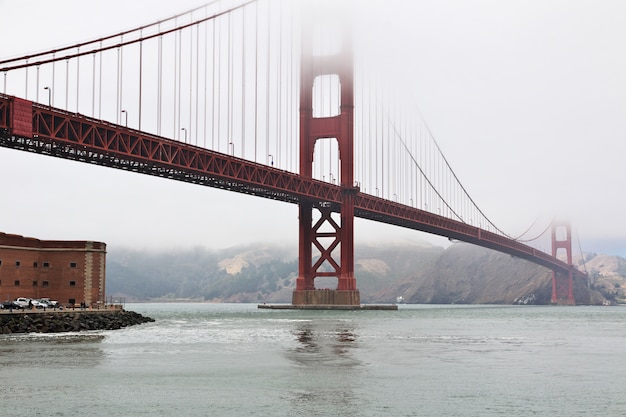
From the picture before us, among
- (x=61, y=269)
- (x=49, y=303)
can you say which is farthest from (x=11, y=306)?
(x=61, y=269)

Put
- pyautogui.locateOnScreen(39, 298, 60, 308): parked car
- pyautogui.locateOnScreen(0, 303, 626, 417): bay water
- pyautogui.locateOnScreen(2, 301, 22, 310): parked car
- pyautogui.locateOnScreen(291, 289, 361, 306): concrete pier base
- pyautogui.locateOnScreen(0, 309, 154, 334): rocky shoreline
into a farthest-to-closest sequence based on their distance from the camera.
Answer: pyautogui.locateOnScreen(291, 289, 361, 306): concrete pier base, pyautogui.locateOnScreen(39, 298, 60, 308): parked car, pyautogui.locateOnScreen(2, 301, 22, 310): parked car, pyautogui.locateOnScreen(0, 309, 154, 334): rocky shoreline, pyautogui.locateOnScreen(0, 303, 626, 417): bay water

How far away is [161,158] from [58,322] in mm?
17104

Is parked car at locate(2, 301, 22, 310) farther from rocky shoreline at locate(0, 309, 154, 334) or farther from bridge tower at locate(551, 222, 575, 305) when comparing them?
bridge tower at locate(551, 222, 575, 305)

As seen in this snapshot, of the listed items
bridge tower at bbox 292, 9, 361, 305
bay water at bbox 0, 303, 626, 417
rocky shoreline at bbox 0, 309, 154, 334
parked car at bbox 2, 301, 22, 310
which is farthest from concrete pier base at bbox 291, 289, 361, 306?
Answer: bay water at bbox 0, 303, 626, 417

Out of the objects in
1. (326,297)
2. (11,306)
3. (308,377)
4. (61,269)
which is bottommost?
(308,377)

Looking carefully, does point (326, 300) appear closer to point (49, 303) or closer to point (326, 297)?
point (326, 297)

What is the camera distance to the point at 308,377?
85.9 feet

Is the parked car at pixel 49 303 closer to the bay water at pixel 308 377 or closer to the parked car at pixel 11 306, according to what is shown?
the parked car at pixel 11 306

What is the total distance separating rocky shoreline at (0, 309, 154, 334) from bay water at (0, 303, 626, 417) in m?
4.96

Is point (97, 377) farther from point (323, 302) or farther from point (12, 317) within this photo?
point (323, 302)

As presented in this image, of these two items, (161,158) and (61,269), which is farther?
(161,158)

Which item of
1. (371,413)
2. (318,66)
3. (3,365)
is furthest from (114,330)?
(318,66)

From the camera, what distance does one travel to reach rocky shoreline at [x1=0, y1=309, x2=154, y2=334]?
1850 inches

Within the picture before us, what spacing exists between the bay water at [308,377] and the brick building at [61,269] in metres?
18.9
